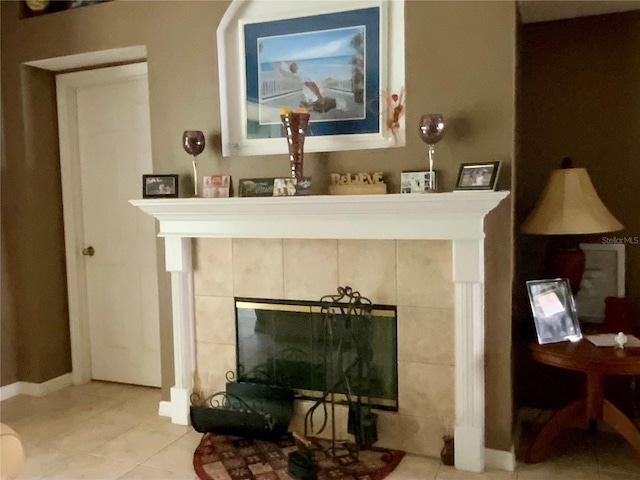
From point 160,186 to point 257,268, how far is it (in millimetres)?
691

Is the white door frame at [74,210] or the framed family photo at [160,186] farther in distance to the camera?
the white door frame at [74,210]

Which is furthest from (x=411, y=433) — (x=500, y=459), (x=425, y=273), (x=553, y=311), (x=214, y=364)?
(x=214, y=364)

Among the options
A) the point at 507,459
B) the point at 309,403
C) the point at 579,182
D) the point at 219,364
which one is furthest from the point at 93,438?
the point at 579,182

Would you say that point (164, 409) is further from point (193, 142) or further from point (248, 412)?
point (193, 142)

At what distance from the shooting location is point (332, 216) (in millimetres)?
2764

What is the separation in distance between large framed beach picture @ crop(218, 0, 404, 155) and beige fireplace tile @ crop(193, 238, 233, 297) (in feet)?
1.65

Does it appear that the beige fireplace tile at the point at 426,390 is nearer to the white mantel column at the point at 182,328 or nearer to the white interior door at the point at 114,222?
the white mantel column at the point at 182,328

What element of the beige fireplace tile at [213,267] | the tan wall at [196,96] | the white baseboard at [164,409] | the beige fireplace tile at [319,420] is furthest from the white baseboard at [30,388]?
the beige fireplace tile at [319,420]

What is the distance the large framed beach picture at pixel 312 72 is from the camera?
2.78 m

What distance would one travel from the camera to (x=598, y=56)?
299 cm

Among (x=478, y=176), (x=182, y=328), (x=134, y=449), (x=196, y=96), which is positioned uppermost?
(x=196, y=96)

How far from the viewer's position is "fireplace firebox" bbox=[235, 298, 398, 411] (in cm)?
286

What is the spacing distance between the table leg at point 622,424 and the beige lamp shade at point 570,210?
0.80 metres

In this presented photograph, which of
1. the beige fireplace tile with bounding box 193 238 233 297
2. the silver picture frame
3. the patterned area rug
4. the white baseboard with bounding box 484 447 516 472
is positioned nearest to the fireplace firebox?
the beige fireplace tile with bounding box 193 238 233 297
